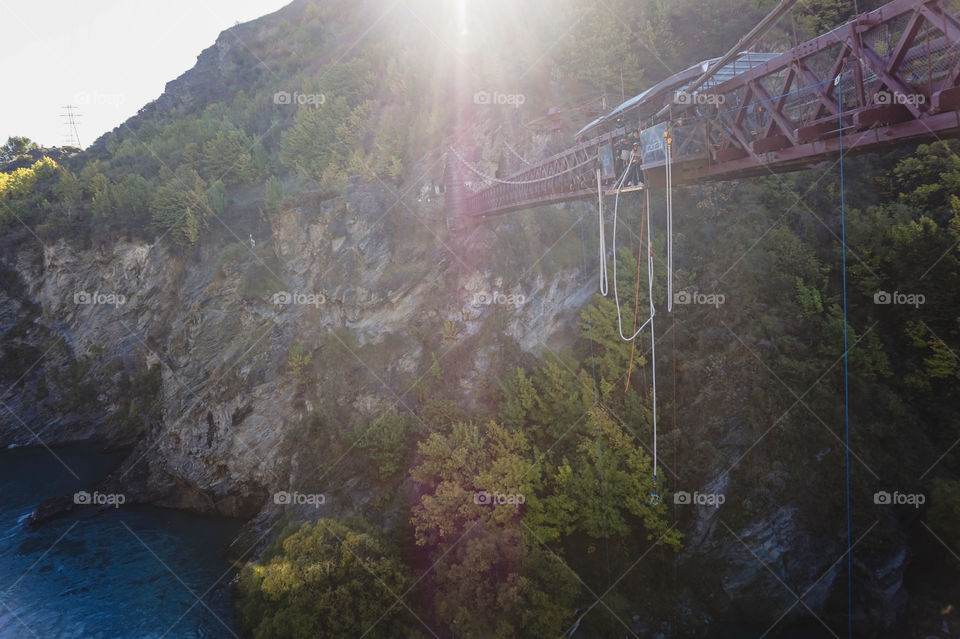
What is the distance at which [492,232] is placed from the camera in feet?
88.2

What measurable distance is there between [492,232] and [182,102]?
A: 52721 mm

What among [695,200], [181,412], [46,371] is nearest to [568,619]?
[695,200]

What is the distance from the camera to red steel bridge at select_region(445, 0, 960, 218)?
6820mm
